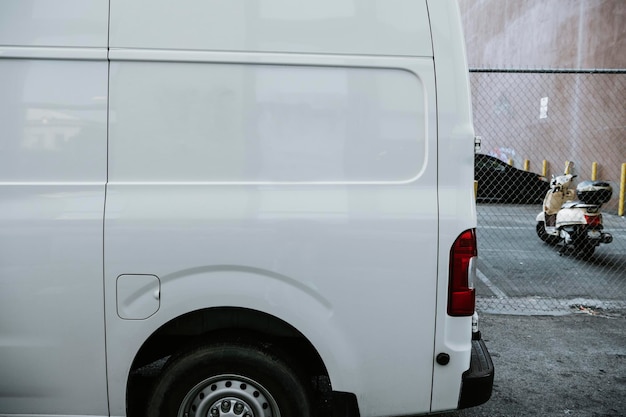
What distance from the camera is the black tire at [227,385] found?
105 inches

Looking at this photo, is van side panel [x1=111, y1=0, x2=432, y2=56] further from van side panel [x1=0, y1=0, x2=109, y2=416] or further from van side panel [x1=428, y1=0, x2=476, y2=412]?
van side panel [x1=0, y1=0, x2=109, y2=416]

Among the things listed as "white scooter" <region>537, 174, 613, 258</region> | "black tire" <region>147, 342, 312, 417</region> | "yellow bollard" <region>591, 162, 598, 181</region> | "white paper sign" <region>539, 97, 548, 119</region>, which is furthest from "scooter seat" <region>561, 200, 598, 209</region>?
"white paper sign" <region>539, 97, 548, 119</region>

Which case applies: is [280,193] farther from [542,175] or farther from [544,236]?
[542,175]

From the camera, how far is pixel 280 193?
265 centimetres

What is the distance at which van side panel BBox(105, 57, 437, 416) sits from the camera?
2619mm

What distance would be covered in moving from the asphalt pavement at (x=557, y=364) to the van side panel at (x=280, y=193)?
60.6 inches

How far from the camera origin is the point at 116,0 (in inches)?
104

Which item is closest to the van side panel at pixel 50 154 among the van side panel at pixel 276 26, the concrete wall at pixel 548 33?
the van side panel at pixel 276 26

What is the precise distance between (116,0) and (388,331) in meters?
2.01

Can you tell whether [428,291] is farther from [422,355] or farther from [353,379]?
[353,379]

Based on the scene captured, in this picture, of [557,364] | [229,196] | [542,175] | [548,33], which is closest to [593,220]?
[557,364]

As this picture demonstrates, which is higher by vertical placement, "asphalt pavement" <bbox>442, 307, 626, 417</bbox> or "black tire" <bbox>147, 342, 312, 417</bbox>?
"black tire" <bbox>147, 342, 312, 417</bbox>

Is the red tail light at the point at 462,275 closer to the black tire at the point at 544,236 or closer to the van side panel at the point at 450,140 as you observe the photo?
the van side panel at the point at 450,140

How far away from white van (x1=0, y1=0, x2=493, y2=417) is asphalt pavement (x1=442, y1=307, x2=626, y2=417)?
1424 millimetres
